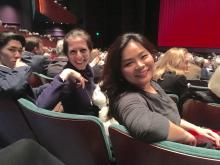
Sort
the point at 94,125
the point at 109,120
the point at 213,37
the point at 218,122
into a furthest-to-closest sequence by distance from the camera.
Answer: the point at 213,37 < the point at 218,122 < the point at 109,120 < the point at 94,125

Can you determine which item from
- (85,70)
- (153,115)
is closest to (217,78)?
(85,70)

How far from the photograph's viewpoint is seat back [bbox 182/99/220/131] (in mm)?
2213

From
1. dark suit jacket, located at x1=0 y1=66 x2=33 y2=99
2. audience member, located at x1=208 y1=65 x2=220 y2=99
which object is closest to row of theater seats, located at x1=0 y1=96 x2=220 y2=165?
dark suit jacket, located at x1=0 y1=66 x2=33 y2=99

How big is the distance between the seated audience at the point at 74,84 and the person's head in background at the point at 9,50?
593 mm

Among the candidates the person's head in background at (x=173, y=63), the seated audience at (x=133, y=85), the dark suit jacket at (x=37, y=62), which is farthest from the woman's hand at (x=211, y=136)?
the dark suit jacket at (x=37, y=62)

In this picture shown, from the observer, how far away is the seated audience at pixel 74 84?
6.22 ft

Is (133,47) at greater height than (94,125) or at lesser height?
greater

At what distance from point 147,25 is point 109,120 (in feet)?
48.3

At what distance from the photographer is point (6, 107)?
1.79 m

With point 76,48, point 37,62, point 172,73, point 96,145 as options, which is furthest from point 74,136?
point 37,62

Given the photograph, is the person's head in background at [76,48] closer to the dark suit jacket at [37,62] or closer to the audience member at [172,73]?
the audience member at [172,73]

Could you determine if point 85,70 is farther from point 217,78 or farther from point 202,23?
point 202,23

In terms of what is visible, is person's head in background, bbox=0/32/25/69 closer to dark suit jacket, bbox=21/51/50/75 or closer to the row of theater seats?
the row of theater seats

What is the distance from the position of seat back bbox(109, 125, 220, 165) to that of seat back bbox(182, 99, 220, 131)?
4.01 ft
